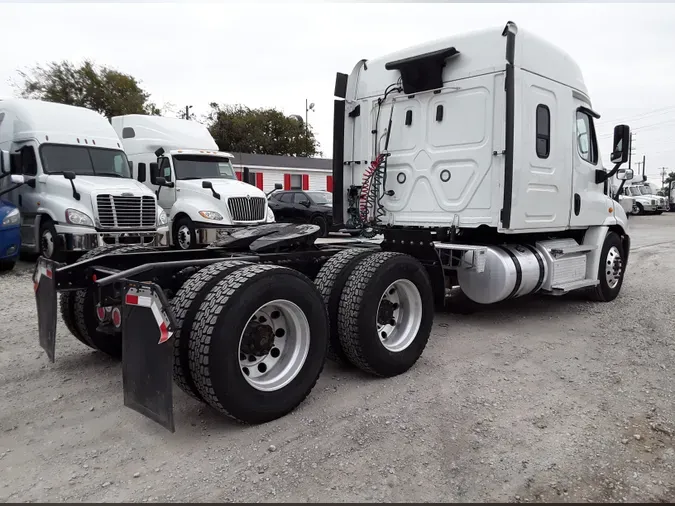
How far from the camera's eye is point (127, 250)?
4.69 meters

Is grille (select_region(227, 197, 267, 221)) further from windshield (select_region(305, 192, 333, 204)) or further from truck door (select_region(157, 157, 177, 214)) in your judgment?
windshield (select_region(305, 192, 333, 204))

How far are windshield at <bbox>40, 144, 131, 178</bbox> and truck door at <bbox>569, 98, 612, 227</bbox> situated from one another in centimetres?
920

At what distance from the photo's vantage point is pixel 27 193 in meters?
10.7

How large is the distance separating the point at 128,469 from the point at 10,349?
9.48 ft

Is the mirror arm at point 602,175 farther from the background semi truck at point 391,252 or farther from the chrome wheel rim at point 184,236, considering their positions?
the chrome wheel rim at point 184,236

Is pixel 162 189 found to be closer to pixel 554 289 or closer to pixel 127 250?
pixel 127 250

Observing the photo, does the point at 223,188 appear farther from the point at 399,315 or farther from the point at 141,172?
the point at 399,315

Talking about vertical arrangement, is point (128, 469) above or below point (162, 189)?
below

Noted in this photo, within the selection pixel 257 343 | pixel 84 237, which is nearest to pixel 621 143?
pixel 257 343

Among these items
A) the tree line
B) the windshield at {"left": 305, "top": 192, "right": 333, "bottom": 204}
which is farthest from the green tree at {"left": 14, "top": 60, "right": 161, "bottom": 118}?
the windshield at {"left": 305, "top": 192, "right": 333, "bottom": 204}

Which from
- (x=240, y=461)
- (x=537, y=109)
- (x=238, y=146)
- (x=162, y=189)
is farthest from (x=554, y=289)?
(x=238, y=146)

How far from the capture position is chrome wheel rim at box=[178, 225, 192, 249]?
489 inches

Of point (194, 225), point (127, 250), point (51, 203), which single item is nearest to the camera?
point (127, 250)

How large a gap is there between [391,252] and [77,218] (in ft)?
24.8
